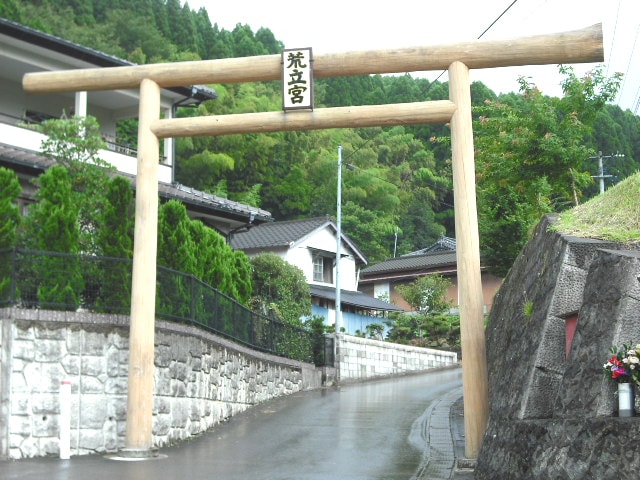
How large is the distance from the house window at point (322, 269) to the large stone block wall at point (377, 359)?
7.90m

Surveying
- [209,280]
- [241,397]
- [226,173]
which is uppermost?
[226,173]

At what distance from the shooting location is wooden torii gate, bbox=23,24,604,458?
9.99 meters

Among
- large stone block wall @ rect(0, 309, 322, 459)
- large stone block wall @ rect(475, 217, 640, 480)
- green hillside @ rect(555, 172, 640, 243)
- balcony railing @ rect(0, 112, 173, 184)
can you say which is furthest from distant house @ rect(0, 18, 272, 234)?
large stone block wall @ rect(475, 217, 640, 480)

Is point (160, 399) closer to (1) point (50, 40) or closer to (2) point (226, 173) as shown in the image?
(1) point (50, 40)

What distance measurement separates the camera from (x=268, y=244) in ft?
120

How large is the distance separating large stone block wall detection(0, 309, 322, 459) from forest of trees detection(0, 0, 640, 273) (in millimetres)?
7180

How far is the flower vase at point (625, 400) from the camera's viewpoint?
19.6ft

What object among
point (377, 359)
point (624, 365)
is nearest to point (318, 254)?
point (377, 359)

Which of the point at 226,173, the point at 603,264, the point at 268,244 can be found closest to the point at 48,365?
the point at 603,264

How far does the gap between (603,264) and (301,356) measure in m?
16.3

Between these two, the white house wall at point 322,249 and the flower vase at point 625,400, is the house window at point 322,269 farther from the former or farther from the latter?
the flower vase at point 625,400

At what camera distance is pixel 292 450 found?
1161 cm

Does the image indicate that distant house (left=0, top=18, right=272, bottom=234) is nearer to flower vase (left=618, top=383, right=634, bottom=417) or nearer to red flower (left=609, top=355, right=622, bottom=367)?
red flower (left=609, top=355, right=622, bottom=367)

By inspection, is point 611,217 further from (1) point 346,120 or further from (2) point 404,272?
(2) point 404,272
